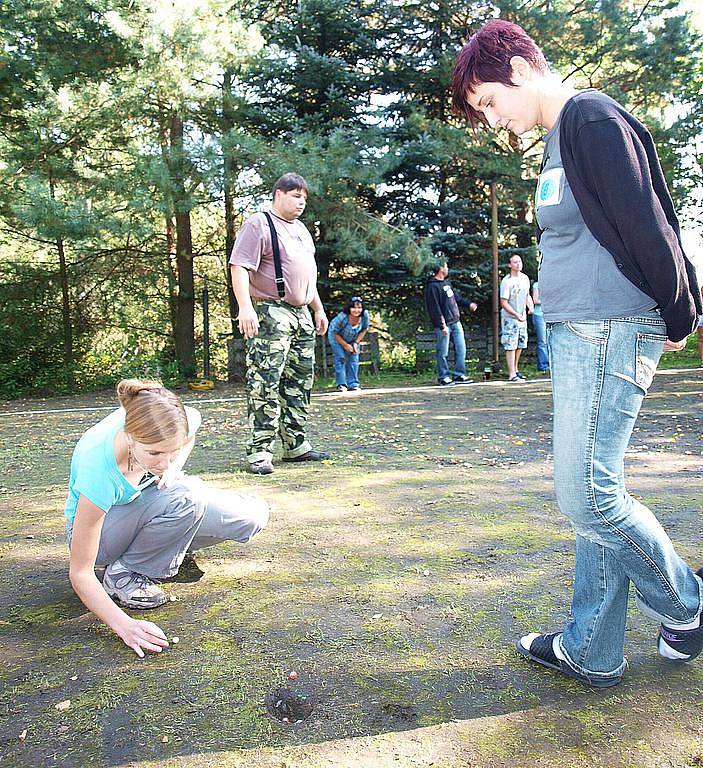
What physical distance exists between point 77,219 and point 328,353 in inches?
218

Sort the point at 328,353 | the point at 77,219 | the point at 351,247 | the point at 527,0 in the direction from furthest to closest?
the point at 527,0
the point at 328,353
the point at 351,247
the point at 77,219

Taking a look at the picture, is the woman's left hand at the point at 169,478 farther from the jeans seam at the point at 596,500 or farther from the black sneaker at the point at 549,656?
the jeans seam at the point at 596,500

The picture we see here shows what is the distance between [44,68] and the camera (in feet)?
41.7

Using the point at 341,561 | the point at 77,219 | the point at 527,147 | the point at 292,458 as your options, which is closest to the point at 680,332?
the point at 341,561

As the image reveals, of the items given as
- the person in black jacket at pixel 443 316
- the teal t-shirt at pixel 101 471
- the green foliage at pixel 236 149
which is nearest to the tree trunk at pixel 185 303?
the green foliage at pixel 236 149

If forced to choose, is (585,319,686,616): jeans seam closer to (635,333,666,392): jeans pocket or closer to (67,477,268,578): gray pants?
(635,333,666,392): jeans pocket

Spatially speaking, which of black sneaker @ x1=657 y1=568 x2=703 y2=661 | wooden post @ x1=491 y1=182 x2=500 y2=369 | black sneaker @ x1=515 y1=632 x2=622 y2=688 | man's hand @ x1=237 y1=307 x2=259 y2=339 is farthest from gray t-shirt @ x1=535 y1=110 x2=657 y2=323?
wooden post @ x1=491 y1=182 x2=500 y2=369

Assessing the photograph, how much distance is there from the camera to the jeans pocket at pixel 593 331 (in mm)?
1939

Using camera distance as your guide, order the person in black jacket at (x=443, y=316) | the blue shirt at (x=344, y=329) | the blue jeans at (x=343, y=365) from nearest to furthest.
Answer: the blue shirt at (x=344, y=329) < the blue jeans at (x=343, y=365) < the person in black jacket at (x=443, y=316)

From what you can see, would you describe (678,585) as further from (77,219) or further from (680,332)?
(77,219)

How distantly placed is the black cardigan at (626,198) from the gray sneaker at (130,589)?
1958 mm

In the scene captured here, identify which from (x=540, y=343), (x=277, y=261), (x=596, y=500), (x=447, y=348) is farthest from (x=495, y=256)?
(x=596, y=500)

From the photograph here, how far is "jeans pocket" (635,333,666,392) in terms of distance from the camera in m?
1.96

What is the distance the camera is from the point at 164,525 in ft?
9.23
